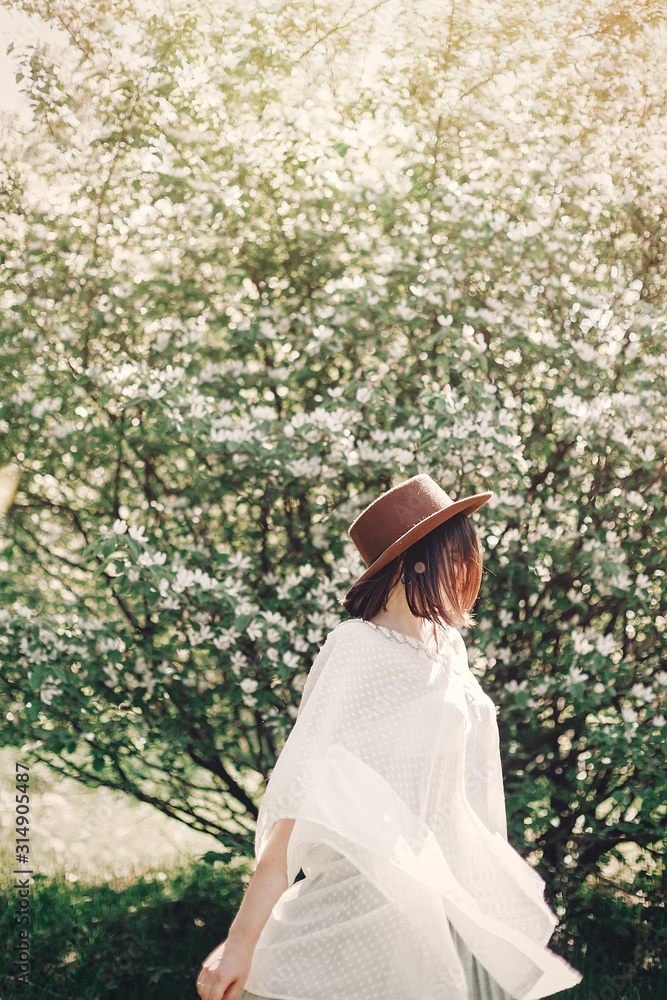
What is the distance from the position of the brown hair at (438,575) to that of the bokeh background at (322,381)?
3.37 feet

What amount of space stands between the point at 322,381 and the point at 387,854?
2.03 metres

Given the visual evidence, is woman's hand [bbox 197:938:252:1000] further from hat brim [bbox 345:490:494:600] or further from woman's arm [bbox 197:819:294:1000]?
hat brim [bbox 345:490:494:600]

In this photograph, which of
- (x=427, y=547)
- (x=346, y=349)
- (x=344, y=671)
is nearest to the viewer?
(x=344, y=671)

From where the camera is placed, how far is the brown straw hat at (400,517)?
1.65 m

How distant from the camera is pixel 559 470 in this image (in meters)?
3.10

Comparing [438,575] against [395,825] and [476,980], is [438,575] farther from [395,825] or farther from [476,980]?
[476,980]

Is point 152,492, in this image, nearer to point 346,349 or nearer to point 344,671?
point 346,349

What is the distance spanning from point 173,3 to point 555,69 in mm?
1626

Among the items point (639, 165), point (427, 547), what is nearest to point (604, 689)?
point (427, 547)

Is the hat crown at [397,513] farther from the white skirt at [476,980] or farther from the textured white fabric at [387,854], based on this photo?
the white skirt at [476,980]

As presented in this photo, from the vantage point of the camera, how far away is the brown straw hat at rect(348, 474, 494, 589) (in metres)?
1.65

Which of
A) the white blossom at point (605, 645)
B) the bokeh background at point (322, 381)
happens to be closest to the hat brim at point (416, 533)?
the bokeh background at point (322, 381)

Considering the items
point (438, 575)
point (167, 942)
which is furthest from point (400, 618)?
point (167, 942)

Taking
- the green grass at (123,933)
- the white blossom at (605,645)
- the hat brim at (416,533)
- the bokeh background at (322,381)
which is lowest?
the green grass at (123,933)
